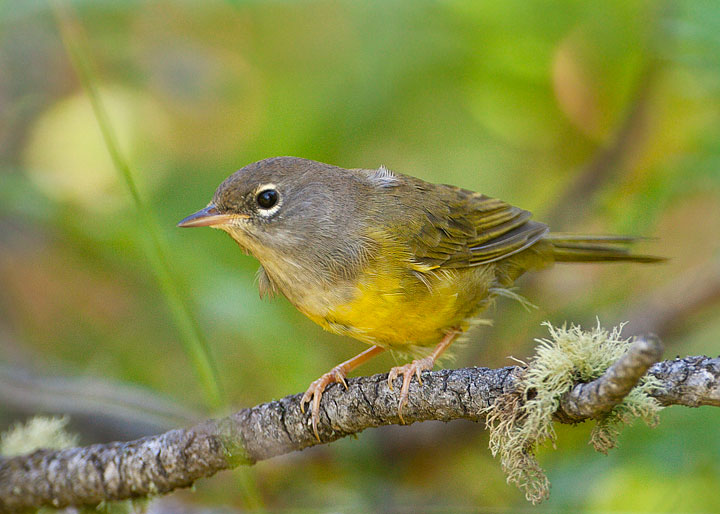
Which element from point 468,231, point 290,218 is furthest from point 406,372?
point 468,231

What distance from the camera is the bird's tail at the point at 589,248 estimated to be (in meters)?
4.57

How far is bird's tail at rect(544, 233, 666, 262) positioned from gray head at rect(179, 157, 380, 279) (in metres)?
1.47

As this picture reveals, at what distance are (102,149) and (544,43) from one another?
3.87 m

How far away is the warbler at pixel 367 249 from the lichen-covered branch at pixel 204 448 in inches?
6.8

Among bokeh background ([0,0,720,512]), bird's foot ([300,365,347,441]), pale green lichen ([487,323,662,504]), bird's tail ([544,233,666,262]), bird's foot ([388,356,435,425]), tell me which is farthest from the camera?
bokeh background ([0,0,720,512])

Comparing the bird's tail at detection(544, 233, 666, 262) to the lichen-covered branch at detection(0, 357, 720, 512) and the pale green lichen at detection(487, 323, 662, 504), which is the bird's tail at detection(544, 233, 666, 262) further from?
the pale green lichen at detection(487, 323, 662, 504)

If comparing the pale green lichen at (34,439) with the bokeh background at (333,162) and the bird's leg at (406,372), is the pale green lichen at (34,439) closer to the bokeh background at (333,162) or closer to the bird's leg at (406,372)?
the bokeh background at (333,162)

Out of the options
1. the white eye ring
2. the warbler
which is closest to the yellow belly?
the warbler

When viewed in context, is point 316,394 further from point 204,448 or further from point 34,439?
point 34,439

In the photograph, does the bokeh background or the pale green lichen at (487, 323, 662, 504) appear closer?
the pale green lichen at (487, 323, 662, 504)

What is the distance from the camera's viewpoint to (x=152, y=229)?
3.01m

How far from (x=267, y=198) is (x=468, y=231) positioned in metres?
1.33

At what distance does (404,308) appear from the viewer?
3697mm

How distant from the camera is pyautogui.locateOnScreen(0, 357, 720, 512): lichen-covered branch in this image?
111 inches
